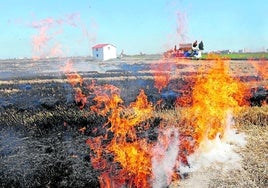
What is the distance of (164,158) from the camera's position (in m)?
14.4

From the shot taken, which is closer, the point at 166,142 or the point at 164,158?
the point at 164,158

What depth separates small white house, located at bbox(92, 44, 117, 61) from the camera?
358ft

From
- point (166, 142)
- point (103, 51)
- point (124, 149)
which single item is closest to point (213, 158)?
point (166, 142)

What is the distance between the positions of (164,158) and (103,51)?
9544 centimetres

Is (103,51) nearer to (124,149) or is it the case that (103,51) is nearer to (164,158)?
(124,149)

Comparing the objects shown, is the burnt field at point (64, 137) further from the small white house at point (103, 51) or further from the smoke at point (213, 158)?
the small white house at point (103, 51)

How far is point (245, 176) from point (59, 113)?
1306 cm

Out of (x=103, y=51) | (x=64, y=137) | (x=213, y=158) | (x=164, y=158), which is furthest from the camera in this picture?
(x=103, y=51)

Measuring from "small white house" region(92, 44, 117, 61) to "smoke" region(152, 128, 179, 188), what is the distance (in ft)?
304

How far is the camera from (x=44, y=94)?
105 ft

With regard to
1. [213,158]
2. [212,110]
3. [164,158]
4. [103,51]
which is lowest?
[213,158]

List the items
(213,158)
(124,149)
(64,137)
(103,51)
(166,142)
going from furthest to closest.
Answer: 1. (103,51)
2. (64,137)
3. (166,142)
4. (124,149)
5. (213,158)

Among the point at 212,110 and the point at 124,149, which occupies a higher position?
the point at 212,110

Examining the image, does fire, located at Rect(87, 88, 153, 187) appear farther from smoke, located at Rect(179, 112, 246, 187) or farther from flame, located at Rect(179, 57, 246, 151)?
flame, located at Rect(179, 57, 246, 151)
